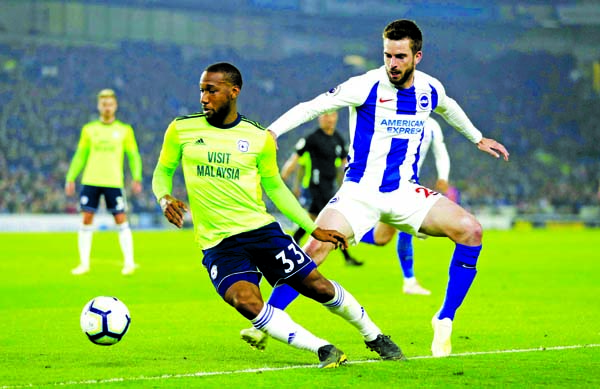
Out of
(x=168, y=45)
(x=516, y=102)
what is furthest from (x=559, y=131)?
(x=168, y=45)

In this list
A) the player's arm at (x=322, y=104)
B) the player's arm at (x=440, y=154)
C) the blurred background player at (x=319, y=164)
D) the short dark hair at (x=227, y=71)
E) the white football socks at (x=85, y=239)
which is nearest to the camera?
the short dark hair at (x=227, y=71)

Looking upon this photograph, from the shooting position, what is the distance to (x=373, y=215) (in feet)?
24.5

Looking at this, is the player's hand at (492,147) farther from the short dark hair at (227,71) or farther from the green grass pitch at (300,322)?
the short dark hair at (227,71)

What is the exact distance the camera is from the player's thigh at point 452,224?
7.33m


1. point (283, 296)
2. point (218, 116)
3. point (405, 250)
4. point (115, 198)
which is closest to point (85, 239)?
point (115, 198)

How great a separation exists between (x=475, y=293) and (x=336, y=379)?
6.76m

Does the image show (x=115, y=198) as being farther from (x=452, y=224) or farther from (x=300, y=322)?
(x=452, y=224)

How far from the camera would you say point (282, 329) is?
249 inches

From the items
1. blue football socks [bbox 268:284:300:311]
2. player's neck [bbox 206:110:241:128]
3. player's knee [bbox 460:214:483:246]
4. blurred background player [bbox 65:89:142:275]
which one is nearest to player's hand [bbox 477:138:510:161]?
player's knee [bbox 460:214:483:246]

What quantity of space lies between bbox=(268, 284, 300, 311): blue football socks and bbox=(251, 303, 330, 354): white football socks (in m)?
0.88

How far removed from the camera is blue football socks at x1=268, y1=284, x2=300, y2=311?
7.29 meters

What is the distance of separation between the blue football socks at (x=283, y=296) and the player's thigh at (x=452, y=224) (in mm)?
1031

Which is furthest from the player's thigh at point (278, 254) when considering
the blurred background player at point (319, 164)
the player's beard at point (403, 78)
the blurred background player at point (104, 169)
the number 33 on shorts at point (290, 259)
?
the blurred background player at point (319, 164)

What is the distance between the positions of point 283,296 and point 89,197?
7984 mm
